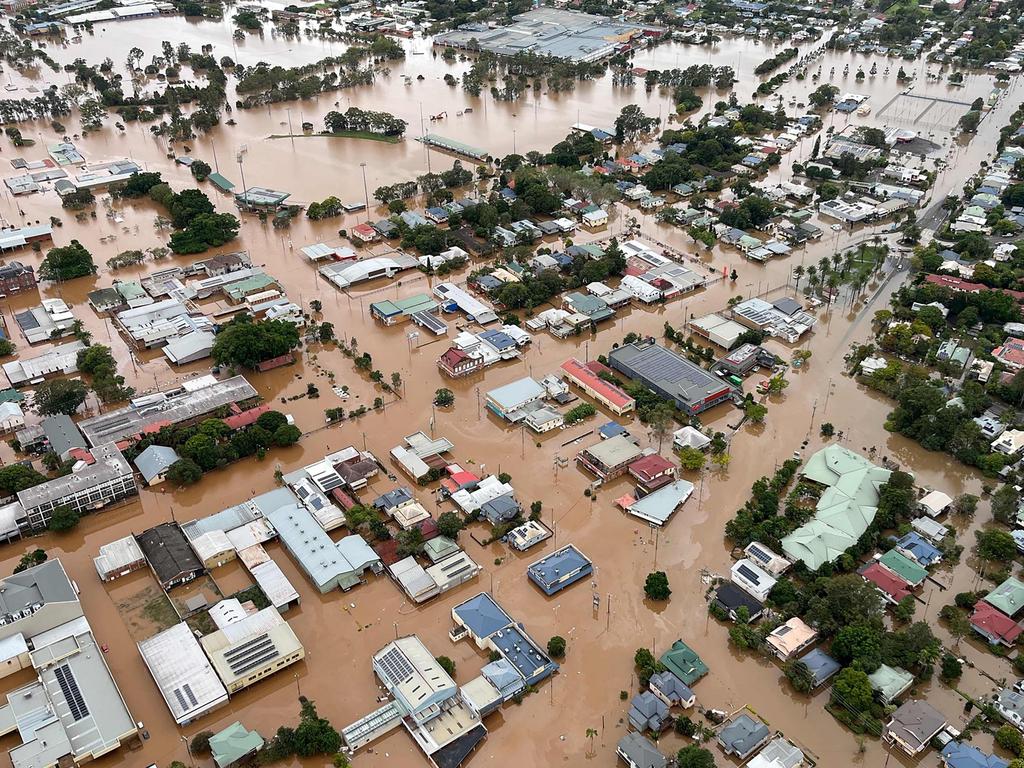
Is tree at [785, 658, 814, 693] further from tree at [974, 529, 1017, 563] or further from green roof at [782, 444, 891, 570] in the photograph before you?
tree at [974, 529, 1017, 563]

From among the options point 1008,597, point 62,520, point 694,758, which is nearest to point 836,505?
point 1008,597

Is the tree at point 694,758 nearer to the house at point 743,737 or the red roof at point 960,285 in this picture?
the house at point 743,737

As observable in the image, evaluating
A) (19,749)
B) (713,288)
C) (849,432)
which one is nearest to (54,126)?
(713,288)

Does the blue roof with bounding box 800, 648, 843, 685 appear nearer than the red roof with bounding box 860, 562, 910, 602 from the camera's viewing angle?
Yes

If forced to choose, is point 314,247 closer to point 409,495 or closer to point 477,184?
point 477,184

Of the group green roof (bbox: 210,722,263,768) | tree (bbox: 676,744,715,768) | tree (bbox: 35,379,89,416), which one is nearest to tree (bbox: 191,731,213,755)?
green roof (bbox: 210,722,263,768)

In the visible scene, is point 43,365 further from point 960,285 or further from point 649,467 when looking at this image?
point 960,285

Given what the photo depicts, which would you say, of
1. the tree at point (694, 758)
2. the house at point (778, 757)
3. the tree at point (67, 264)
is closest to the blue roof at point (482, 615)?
the tree at point (694, 758)
